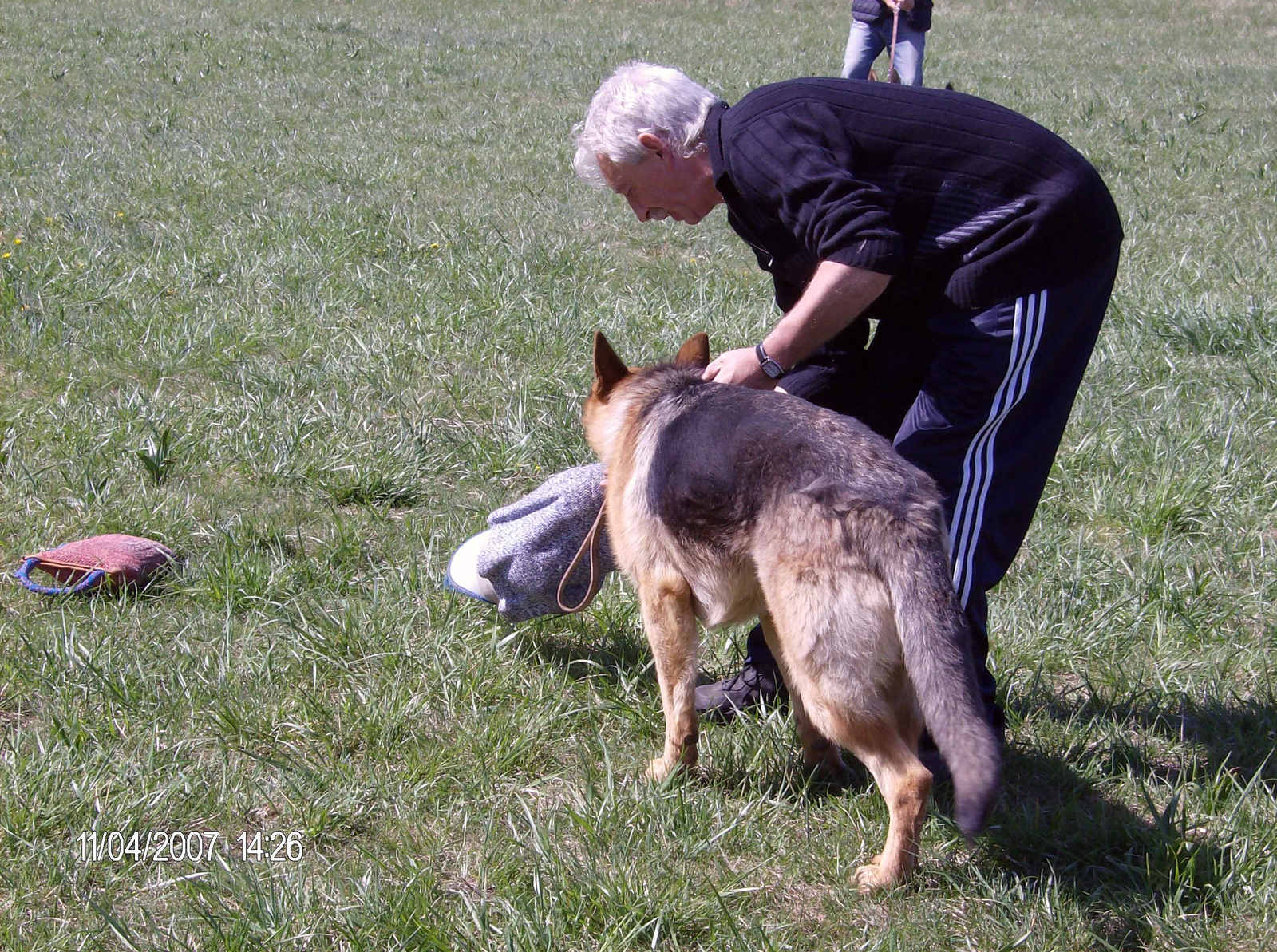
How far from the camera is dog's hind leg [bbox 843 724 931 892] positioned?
8.47ft

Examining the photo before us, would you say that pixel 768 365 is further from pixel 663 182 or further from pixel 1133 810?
pixel 1133 810

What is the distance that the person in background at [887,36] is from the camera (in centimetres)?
1099

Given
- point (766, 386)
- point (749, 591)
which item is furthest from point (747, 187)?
point (749, 591)

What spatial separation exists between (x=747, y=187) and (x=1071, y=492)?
2552 mm

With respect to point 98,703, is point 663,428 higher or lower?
higher

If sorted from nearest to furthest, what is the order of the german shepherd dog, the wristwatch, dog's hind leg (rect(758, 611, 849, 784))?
the german shepherd dog
the wristwatch
dog's hind leg (rect(758, 611, 849, 784))

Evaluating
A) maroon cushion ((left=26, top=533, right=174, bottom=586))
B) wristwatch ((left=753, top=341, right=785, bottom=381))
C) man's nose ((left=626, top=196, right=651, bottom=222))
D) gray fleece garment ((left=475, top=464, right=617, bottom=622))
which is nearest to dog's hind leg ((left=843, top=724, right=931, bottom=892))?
wristwatch ((left=753, top=341, right=785, bottom=381))

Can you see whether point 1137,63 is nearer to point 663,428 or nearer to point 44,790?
point 663,428

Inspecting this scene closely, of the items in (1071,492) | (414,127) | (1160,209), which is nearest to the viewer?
(1071,492)

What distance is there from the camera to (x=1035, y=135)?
111 inches

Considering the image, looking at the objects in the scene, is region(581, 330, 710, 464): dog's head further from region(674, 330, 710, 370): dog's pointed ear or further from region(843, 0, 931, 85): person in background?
region(843, 0, 931, 85): person in background
